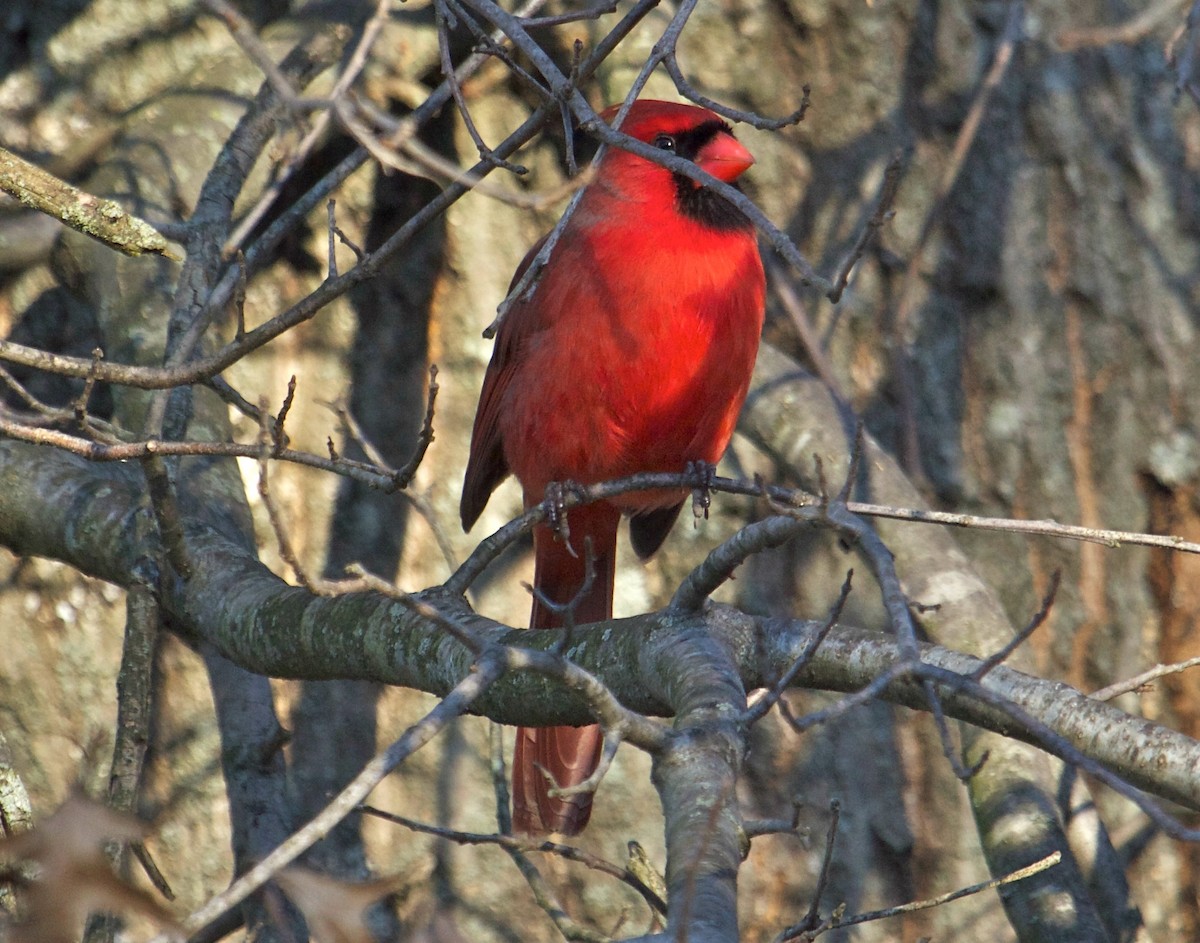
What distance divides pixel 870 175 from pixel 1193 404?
1041 mm

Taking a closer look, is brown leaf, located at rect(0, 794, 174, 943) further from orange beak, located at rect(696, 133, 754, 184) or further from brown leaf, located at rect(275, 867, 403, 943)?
orange beak, located at rect(696, 133, 754, 184)

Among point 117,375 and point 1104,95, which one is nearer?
point 117,375

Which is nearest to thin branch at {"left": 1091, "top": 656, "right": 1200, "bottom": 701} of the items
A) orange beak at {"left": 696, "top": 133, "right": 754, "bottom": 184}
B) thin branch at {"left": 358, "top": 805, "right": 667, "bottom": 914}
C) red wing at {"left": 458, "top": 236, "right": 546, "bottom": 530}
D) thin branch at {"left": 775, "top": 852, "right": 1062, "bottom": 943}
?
thin branch at {"left": 775, "top": 852, "right": 1062, "bottom": 943}

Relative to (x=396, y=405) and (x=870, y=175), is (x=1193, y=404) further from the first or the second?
(x=396, y=405)

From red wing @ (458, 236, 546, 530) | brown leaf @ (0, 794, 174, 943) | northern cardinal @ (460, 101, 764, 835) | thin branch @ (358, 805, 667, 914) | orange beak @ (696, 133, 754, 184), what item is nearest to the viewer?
brown leaf @ (0, 794, 174, 943)

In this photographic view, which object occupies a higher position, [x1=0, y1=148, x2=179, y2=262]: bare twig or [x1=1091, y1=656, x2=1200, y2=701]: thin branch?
[x1=0, y1=148, x2=179, y2=262]: bare twig

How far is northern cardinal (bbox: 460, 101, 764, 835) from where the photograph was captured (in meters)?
2.90

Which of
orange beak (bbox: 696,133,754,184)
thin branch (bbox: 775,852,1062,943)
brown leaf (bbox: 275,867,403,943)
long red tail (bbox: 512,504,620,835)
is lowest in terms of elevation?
brown leaf (bbox: 275,867,403,943)

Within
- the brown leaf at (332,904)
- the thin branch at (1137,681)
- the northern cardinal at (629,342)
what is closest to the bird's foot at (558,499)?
the northern cardinal at (629,342)

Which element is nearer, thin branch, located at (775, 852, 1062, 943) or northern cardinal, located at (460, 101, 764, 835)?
thin branch, located at (775, 852, 1062, 943)

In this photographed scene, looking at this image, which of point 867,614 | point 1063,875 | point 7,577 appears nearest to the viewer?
point 1063,875

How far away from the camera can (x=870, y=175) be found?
362 cm

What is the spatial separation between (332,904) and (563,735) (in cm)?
221

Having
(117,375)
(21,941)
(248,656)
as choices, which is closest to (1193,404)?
(248,656)
